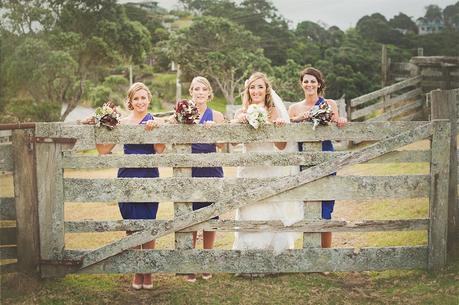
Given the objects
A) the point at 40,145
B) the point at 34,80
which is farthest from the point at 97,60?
the point at 40,145

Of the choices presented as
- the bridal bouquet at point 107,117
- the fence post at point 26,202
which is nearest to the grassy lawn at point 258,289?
the fence post at point 26,202

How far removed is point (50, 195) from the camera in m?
4.68

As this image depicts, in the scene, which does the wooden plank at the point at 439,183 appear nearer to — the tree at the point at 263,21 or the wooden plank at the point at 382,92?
the wooden plank at the point at 382,92

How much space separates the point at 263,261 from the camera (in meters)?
4.78

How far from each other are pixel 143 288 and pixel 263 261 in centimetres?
130

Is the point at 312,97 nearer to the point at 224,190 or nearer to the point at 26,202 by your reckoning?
the point at 224,190

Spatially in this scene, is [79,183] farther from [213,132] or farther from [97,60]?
[97,60]

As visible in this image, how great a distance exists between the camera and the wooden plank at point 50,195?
465cm

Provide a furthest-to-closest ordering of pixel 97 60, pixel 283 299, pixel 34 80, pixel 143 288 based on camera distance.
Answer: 1. pixel 97 60
2. pixel 34 80
3. pixel 143 288
4. pixel 283 299

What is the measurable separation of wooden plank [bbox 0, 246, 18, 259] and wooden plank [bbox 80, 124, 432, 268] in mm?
1014

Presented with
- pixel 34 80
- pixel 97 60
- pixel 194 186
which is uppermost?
pixel 97 60

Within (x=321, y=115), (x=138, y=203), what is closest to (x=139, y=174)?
(x=138, y=203)

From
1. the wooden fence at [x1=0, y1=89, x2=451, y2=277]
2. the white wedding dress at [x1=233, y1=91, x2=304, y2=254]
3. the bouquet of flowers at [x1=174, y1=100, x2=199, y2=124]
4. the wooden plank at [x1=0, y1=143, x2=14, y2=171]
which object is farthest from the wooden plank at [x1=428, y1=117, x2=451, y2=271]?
the wooden plank at [x1=0, y1=143, x2=14, y2=171]

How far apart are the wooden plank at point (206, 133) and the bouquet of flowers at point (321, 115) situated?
0.24 ft
